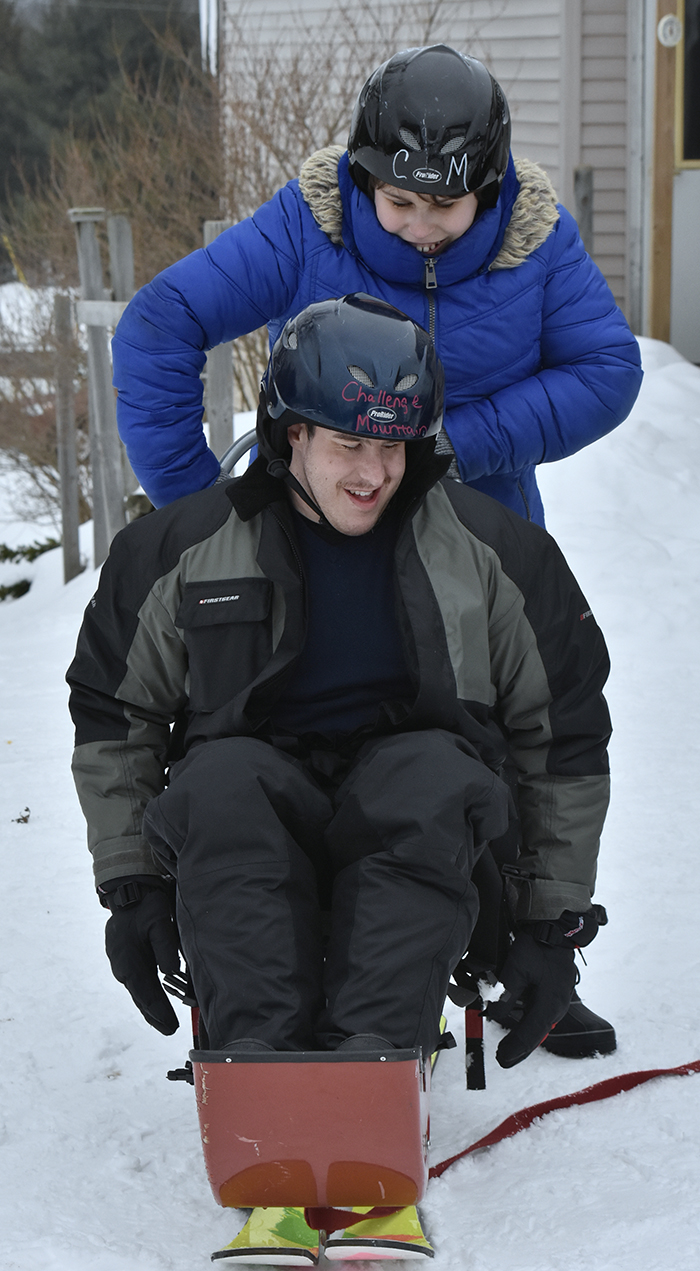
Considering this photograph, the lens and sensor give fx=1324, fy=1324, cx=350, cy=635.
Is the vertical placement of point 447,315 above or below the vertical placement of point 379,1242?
above

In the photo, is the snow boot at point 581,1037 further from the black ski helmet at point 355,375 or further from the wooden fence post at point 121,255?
the wooden fence post at point 121,255

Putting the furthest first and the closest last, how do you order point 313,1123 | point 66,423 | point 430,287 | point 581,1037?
point 66,423 → point 581,1037 → point 430,287 → point 313,1123

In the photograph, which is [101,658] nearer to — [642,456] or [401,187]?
[401,187]

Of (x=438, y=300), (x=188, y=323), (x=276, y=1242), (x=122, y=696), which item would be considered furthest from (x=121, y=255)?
(x=276, y=1242)

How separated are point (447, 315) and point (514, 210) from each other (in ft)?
0.85

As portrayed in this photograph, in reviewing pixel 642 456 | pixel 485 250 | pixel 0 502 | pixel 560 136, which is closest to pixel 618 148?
pixel 560 136

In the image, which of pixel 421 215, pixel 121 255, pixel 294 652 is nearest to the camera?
pixel 294 652

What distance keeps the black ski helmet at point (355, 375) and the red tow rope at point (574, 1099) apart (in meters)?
1.32

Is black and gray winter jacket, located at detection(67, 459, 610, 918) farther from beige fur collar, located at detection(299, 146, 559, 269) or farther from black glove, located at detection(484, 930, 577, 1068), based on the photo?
beige fur collar, located at detection(299, 146, 559, 269)

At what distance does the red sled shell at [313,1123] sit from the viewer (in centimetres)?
184

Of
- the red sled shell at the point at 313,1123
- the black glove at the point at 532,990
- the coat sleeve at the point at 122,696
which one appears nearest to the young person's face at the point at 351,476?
the coat sleeve at the point at 122,696

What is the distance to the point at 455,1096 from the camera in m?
2.76

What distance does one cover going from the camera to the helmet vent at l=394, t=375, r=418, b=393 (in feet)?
7.37

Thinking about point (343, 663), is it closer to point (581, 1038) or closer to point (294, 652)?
point (294, 652)
